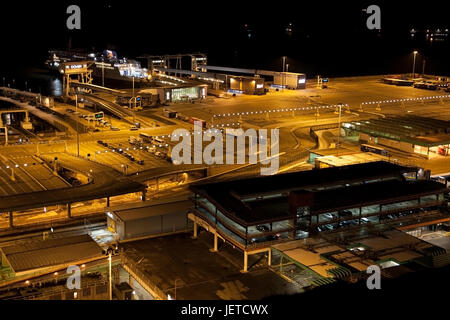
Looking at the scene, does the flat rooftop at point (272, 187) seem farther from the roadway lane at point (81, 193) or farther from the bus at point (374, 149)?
the bus at point (374, 149)

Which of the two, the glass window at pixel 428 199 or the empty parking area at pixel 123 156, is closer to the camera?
the glass window at pixel 428 199

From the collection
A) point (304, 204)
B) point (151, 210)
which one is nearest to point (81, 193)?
point (151, 210)

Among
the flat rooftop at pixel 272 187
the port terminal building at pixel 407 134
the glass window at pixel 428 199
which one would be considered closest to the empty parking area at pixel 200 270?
the flat rooftop at pixel 272 187

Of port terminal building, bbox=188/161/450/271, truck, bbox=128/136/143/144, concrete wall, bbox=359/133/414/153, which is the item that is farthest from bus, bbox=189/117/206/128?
port terminal building, bbox=188/161/450/271

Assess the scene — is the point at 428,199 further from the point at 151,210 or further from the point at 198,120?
the point at 198,120

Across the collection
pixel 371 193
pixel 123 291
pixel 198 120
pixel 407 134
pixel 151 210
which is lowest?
pixel 123 291

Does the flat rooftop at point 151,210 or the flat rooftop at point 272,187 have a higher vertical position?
the flat rooftop at point 272,187

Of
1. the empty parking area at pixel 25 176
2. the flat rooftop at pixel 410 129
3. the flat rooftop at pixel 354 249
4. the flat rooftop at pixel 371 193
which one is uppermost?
the flat rooftop at pixel 410 129

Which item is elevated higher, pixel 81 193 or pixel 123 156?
pixel 81 193
